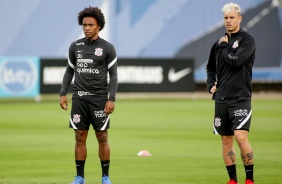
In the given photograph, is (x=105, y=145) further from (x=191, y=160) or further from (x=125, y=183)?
(x=191, y=160)

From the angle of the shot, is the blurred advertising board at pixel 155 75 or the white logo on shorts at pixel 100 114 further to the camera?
the blurred advertising board at pixel 155 75

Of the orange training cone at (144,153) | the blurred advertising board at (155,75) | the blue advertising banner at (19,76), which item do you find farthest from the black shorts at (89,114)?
the blurred advertising board at (155,75)

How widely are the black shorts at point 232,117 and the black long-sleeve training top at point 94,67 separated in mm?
1463

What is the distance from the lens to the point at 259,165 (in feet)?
47.8

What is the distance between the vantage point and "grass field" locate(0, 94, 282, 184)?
13195mm

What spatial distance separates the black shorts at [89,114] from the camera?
11.7 m

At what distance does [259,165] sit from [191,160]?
4.48 ft

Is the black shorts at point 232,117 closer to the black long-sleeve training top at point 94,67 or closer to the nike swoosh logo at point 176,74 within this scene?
the black long-sleeve training top at point 94,67

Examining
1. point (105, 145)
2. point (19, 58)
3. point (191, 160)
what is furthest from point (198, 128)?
point (19, 58)

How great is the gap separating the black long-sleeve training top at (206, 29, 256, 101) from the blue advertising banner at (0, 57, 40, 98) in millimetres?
22648

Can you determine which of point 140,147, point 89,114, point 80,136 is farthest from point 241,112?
point 140,147

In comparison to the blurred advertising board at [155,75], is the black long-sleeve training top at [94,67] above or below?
above

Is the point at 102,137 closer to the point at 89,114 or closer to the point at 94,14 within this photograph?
the point at 89,114

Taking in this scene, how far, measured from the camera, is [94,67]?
1171cm
